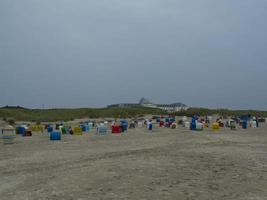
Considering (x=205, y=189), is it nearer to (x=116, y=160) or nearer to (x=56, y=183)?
(x=56, y=183)

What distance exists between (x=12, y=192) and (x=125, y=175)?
10.1 feet

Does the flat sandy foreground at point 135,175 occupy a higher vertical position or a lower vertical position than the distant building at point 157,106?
lower

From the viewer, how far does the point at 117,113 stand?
73062mm

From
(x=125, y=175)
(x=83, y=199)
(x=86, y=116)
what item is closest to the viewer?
(x=83, y=199)

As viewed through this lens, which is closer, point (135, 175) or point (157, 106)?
point (135, 175)

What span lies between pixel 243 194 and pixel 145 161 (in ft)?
18.7

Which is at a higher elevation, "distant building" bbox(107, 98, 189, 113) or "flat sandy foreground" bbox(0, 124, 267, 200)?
"distant building" bbox(107, 98, 189, 113)

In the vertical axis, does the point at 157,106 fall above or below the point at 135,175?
above

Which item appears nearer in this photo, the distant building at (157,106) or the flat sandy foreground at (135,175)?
the flat sandy foreground at (135,175)

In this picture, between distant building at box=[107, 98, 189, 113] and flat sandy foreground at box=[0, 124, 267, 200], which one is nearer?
flat sandy foreground at box=[0, 124, 267, 200]

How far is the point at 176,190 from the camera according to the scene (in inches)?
367

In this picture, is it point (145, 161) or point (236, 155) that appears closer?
point (145, 161)

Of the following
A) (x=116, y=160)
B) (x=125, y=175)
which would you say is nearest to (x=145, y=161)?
(x=116, y=160)

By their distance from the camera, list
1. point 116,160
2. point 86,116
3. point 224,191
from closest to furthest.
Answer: point 224,191, point 116,160, point 86,116
